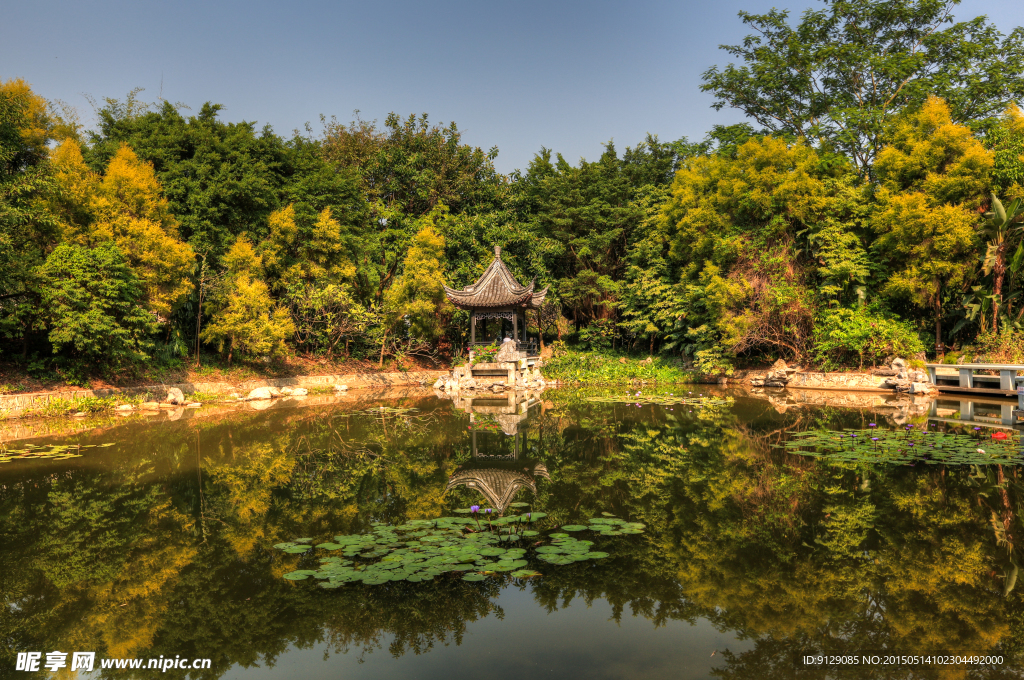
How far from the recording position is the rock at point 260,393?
13992mm

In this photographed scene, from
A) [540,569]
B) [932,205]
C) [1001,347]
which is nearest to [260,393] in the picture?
[540,569]

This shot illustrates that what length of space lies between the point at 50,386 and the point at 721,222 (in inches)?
702

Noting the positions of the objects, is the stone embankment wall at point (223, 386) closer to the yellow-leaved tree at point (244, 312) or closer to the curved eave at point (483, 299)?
the yellow-leaved tree at point (244, 312)

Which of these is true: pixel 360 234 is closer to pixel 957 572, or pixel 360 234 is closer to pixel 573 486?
pixel 573 486

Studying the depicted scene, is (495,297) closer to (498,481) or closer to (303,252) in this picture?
(303,252)

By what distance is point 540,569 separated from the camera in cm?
336

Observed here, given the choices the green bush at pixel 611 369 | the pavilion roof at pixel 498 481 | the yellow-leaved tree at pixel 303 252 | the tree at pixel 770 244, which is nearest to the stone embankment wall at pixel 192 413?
the yellow-leaved tree at pixel 303 252

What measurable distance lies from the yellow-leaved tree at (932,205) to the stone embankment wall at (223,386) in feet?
43.8

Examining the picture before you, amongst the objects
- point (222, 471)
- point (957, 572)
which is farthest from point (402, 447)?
point (957, 572)

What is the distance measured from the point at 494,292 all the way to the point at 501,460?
11.7 m

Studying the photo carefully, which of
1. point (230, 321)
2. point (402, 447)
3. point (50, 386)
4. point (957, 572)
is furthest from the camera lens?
point (230, 321)

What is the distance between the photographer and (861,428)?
7.96 metres

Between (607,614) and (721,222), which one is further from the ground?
(721,222)

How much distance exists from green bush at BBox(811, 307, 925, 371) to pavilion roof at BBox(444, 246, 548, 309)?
8.40 m
